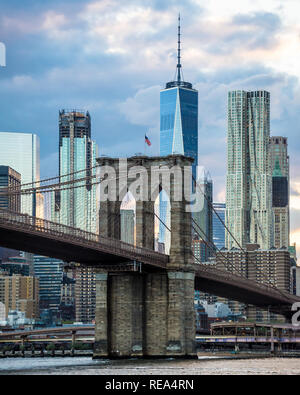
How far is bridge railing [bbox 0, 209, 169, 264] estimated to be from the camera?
73625mm

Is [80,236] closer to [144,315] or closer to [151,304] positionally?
[151,304]

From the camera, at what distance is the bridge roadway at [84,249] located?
244 ft

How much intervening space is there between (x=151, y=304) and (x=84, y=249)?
11779 millimetres

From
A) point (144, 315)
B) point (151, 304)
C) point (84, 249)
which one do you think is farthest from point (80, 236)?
point (144, 315)

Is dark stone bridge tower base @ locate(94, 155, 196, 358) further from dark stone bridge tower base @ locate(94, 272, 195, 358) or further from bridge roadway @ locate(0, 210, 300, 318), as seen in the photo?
bridge roadway @ locate(0, 210, 300, 318)

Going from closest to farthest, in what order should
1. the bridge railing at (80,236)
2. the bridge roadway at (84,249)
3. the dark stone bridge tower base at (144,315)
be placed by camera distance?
the bridge railing at (80,236) → the bridge roadway at (84,249) → the dark stone bridge tower base at (144,315)

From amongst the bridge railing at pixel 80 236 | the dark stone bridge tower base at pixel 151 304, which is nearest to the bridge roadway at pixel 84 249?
the bridge railing at pixel 80 236

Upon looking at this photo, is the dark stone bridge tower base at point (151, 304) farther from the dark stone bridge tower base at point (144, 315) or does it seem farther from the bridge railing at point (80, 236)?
the bridge railing at point (80, 236)

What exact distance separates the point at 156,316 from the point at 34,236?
58.1 feet

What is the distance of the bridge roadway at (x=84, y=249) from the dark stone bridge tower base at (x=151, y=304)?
55.6 inches

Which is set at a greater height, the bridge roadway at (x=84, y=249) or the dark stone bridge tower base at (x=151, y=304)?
the bridge roadway at (x=84, y=249)

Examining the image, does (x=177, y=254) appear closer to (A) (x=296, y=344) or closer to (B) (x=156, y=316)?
(B) (x=156, y=316)

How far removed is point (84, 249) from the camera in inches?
3130
